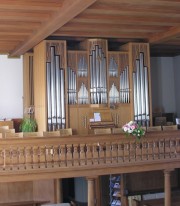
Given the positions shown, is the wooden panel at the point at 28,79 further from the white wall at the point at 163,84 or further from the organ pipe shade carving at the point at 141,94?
the white wall at the point at 163,84

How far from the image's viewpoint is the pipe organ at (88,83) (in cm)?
977

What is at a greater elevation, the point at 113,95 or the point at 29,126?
the point at 113,95

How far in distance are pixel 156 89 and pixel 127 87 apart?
10.4 feet

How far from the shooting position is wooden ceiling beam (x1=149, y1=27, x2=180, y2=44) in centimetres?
920

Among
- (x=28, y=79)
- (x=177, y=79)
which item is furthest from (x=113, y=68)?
(x=177, y=79)

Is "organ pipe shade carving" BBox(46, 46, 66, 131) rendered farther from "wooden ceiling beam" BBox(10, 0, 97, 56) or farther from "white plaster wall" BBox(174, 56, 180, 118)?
"white plaster wall" BBox(174, 56, 180, 118)

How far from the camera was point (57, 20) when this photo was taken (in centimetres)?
748

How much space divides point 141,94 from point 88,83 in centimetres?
147

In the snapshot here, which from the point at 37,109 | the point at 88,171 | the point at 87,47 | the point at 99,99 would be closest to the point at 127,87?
the point at 99,99

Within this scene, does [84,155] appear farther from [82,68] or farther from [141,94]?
[141,94]

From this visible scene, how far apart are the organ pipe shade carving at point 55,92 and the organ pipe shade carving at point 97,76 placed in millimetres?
778

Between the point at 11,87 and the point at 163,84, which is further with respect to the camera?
the point at 163,84

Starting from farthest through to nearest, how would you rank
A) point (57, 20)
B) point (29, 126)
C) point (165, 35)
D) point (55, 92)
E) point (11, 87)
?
point (11, 87) → point (29, 126) → point (55, 92) → point (165, 35) → point (57, 20)

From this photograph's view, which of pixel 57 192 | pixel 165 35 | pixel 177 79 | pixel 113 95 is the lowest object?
pixel 57 192
